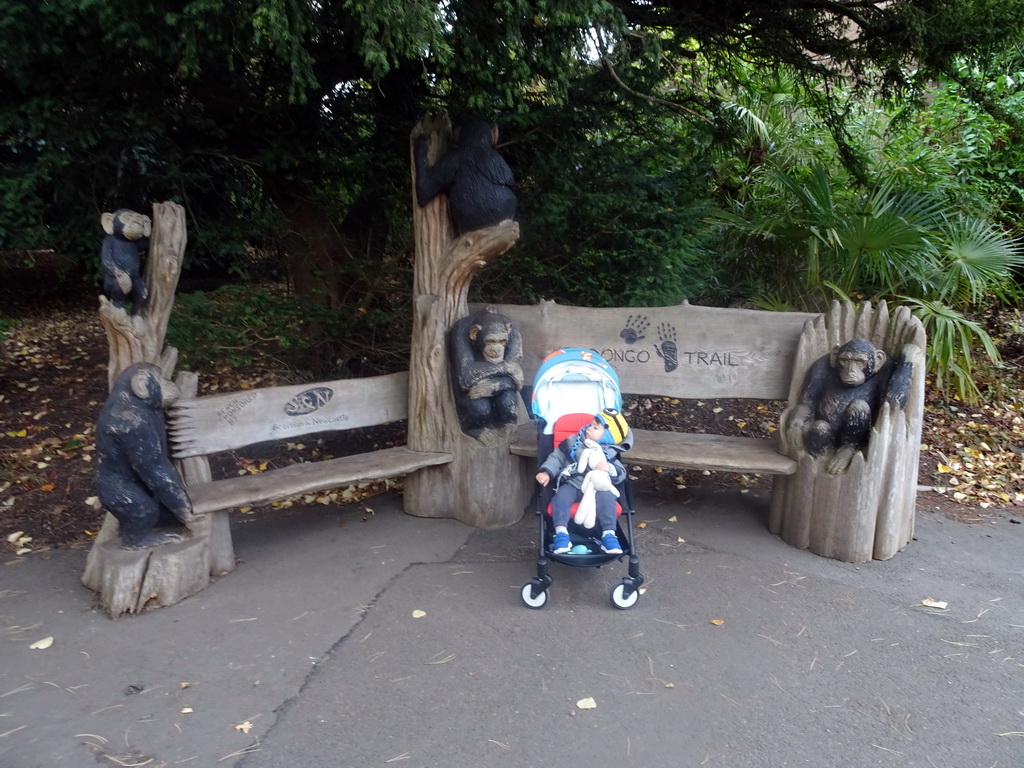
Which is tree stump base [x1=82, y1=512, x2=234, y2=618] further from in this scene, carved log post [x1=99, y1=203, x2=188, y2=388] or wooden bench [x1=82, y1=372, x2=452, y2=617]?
carved log post [x1=99, y1=203, x2=188, y2=388]

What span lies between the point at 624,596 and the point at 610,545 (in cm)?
32

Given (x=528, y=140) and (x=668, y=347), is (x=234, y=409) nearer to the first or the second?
(x=668, y=347)

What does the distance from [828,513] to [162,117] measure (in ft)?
16.7

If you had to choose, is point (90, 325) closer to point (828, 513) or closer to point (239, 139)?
point (239, 139)

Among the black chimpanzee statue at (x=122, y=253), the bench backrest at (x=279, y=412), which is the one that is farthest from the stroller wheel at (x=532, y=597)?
the black chimpanzee statue at (x=122, y=253)

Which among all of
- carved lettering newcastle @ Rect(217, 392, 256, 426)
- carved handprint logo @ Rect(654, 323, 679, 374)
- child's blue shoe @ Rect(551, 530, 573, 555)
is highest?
carved handprint logo @ Rect(654, 323, 679, 374)

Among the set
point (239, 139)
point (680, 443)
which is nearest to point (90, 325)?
point (239, 139)

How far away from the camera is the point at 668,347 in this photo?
5.04 metres

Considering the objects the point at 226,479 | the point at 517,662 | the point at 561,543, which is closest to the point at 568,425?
the point at 561,543

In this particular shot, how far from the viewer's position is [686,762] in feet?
9.41

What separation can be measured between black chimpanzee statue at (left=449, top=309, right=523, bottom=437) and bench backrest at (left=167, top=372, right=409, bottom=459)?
48cm

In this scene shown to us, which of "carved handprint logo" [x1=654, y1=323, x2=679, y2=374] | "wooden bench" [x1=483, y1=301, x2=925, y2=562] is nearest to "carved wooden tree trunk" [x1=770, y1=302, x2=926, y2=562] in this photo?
"wooden bench" [x1=483, y1=301, x2=925, y2=562]

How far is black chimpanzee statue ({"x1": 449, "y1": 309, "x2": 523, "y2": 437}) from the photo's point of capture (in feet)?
15.3

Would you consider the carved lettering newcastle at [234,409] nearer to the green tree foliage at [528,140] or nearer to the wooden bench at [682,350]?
the wooden bench at [682,350]
